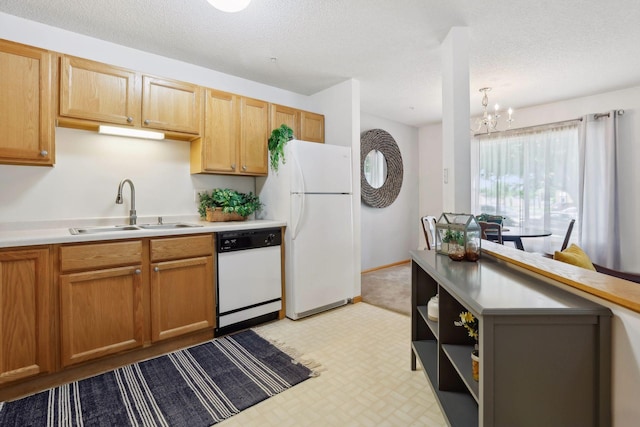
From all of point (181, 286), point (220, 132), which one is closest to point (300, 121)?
point (220, 132)

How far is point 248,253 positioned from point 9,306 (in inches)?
58.0

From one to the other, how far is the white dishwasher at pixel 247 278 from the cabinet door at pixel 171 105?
3.30ft

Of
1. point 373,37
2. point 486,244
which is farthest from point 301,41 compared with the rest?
point 486,244

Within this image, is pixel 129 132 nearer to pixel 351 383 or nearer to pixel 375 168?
pixel 351 383

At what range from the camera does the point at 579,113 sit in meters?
4.00

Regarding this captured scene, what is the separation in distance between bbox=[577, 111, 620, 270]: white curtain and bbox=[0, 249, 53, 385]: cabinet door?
5274mm

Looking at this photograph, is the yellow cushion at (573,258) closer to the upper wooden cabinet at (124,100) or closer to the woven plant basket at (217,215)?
the woven plant basket at (217,215)

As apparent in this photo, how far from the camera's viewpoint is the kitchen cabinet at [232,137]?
2.83 meters

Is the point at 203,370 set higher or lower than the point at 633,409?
lower

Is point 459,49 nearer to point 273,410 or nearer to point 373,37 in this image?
point 373,37

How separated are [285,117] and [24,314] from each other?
258 cm

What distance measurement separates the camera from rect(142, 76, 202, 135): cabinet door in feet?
8.16

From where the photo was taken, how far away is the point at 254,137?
3.11 metres

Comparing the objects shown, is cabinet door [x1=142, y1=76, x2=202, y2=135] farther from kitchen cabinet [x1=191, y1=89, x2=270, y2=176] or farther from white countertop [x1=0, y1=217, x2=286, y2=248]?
white countertop [x1=0, y1=217, x2=286, y2=248]
